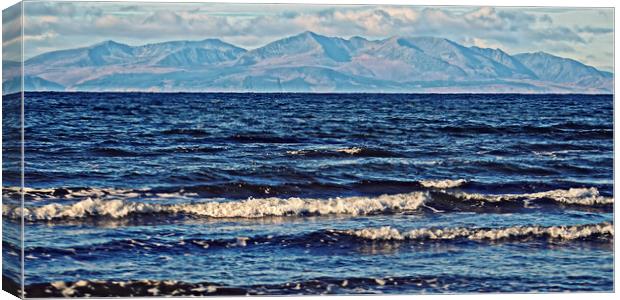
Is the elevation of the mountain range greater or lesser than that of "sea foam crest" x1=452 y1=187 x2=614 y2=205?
greater

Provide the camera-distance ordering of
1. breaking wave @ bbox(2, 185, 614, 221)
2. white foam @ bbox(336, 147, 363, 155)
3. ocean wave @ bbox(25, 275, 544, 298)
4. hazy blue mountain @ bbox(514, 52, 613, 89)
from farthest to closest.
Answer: hazy blue mountain @ bbox(514, 52, 613, 89) < white foam @ bbox(336, 147, 363, 155) < breaking wave @ bbox(2, 185, 614, 221) < ocean wave @ bbox(25, 275, 544, 298)

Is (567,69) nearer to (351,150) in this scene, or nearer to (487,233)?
(487,233)

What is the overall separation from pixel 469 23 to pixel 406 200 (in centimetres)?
177

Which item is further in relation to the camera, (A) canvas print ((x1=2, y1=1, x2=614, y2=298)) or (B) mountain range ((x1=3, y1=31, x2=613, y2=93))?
(B) mountain range ((x1=3, y1=31, x2=613, y2=93))

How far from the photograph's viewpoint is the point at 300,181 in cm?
1295

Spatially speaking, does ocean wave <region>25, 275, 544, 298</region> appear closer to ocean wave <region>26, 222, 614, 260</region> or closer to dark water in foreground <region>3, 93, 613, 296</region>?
dark water in foreground <region>3, 93, 613, 296</region>

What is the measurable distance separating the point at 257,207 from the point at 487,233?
6.96ft

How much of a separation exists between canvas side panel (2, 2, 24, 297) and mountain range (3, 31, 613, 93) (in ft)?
0.36

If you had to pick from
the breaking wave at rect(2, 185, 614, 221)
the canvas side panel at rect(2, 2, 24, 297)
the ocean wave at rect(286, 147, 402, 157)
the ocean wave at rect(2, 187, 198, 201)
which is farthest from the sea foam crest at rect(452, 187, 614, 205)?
the canvas side panel at rect(2, 2, 24, 297)

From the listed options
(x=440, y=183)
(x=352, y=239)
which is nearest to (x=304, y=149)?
(x=352, y=239)

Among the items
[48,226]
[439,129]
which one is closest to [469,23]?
[439,129]

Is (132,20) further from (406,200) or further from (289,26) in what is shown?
(406,200)

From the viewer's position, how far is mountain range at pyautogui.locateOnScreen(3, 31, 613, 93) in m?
12.8

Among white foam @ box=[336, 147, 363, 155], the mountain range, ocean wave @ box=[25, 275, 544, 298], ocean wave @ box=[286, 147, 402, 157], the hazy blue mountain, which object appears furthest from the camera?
the hazy blue mountain
